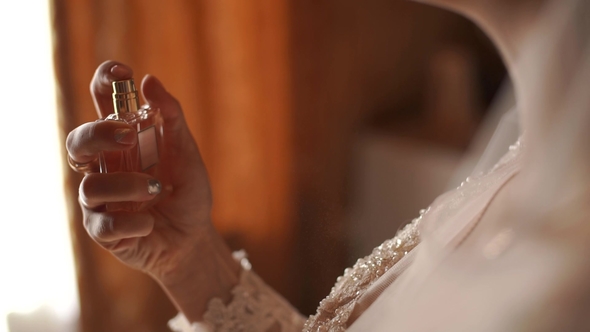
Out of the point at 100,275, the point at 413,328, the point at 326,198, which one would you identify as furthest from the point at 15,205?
the point at 413,328

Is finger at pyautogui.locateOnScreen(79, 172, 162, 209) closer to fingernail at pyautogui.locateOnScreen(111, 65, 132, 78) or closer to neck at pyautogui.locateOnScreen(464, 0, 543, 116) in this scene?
fingernail at pyautogui.locateOnScreen(111, 65, 132, 78)

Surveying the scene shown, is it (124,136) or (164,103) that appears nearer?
(124,136)

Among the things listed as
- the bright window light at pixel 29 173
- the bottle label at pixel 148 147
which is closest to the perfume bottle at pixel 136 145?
the bottle label at pixel 148 147

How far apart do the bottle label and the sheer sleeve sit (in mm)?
235

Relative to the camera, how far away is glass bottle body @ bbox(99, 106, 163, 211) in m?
0.55

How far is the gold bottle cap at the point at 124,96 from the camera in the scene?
21.4 inches

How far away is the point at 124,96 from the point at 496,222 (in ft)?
1.32

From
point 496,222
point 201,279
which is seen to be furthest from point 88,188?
point 496,222

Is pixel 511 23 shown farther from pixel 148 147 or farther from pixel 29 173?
pixel 29 173

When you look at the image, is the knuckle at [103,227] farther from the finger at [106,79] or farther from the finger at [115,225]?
the finger at [106,79]

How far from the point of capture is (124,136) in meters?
0.50

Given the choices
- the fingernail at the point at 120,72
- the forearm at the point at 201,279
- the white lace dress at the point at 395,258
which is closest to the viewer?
the white lace dress at the point at 395,258

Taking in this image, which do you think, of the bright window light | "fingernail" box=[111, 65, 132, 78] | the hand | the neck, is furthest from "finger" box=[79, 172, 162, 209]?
the bright window light

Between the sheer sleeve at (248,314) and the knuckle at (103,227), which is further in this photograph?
the sheer sleeve at (248,314)
